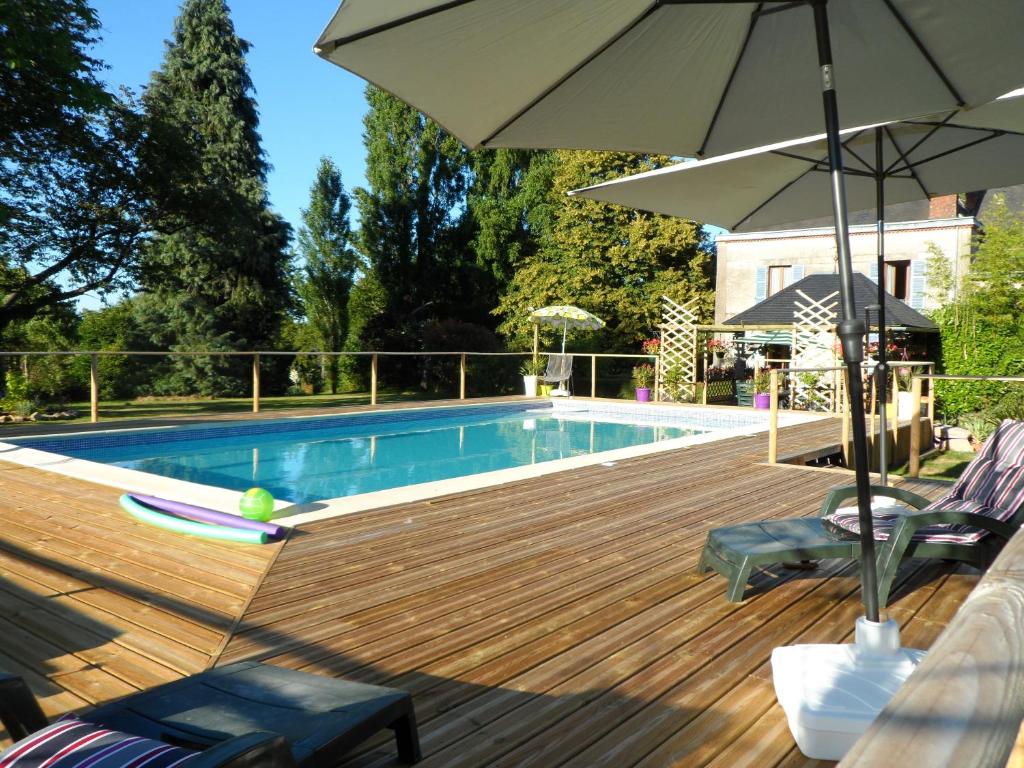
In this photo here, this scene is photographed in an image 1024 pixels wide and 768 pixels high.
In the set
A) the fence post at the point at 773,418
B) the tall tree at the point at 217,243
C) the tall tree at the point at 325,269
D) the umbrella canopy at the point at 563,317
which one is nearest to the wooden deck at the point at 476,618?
the fence post at the point at 773,418

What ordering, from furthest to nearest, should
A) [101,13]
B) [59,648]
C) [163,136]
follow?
[163,136], [101,13], [59,648]

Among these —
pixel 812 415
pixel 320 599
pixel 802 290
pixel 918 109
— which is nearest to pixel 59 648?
pixel 320 599

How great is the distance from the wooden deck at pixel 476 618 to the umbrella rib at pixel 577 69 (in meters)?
1.92

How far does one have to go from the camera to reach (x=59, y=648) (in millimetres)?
2535

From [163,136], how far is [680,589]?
14143 mm

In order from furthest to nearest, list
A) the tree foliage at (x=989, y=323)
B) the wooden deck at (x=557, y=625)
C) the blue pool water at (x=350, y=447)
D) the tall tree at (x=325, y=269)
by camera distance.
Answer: the tall tree at (x=325, y=269) < the tree foliage at (x=989, y=323) < the blue pool water at (x=350, y=447) < the wooden deck at (x=557, y=625)

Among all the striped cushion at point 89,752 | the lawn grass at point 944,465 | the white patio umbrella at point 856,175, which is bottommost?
the lawn grass at point 944,465

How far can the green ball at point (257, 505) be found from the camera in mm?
4129

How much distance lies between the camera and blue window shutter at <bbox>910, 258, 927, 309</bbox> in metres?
18.0

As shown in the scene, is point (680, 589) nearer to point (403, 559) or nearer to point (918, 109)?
point (403, 559)

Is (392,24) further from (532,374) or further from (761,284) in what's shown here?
(761,284)

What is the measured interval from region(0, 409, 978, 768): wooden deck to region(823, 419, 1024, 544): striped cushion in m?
0.29

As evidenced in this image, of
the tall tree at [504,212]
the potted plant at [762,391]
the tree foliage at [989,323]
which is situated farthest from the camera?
the tall tree at [504,212]

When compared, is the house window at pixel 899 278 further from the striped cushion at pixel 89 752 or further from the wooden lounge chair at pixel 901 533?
the striped cushion at pixel 89 752
